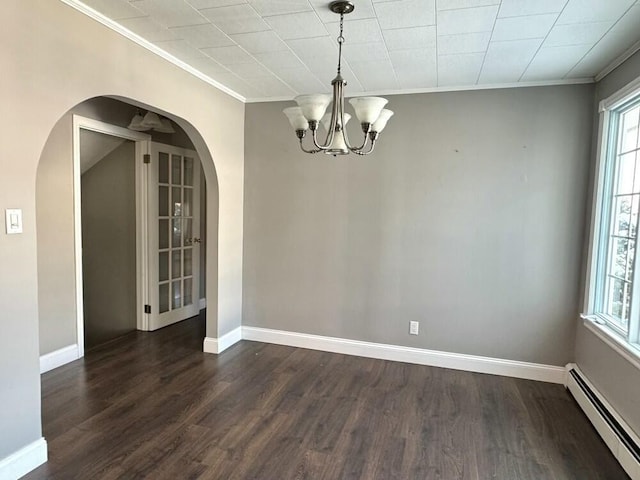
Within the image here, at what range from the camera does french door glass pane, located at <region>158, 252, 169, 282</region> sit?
178 inches

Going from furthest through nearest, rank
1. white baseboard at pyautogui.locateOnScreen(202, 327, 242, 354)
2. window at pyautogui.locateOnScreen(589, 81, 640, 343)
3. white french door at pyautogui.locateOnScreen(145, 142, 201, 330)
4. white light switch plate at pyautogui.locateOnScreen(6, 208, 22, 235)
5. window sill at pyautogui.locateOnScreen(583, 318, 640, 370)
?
white french door at pyautogui.locateOnScreen(145, 142, 201, 330)
white baseboard at pyautogui.locateOnScreen(202, 327, 242, 354)
window at pyautogui.locateOnScreen(589, 81, 640, 343)
window sill at pyautogui.locateOnScreen(583, 318, 640, 370)
white light switch plate at pyautogui.locateOnScreen(6, 208, 22, 235)

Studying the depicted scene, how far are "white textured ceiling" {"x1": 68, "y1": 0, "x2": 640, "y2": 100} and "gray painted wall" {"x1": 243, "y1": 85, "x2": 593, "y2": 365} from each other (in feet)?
1.36

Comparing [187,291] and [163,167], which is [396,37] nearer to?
[163,167]

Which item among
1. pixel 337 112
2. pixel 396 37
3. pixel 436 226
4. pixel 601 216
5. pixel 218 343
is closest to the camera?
pixel 337 112

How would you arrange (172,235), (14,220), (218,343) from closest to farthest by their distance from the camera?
(14,220) < (218,343) < (172,235)

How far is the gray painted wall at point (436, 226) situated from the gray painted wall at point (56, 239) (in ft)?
5.15

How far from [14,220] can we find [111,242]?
8.99ft

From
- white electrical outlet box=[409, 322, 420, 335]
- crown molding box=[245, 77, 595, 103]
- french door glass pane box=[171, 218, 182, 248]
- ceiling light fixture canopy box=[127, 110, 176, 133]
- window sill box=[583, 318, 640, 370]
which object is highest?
crown molding box=[245, 77, 595, 103]

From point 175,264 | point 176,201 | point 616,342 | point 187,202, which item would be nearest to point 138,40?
point 176,201

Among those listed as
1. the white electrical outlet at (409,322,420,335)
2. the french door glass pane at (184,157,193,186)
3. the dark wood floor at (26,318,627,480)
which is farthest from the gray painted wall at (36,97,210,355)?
the white electrical outlet at (409,322,420,335)

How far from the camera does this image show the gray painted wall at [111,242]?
440 cm

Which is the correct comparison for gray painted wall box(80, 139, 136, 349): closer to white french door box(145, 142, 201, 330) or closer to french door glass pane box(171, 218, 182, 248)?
white french door box(145, 142, 201, 330)

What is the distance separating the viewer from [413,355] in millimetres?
3693

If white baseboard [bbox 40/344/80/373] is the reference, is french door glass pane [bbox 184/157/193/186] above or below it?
above
